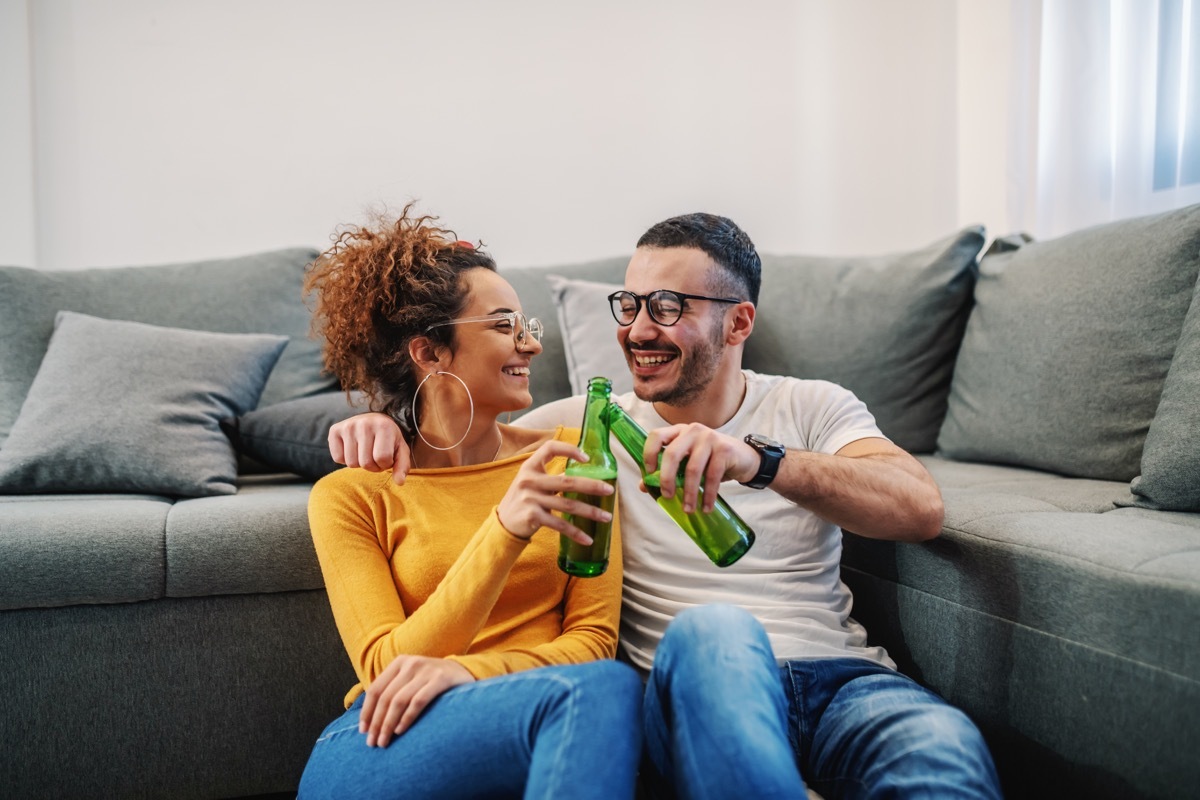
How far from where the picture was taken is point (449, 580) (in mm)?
1121

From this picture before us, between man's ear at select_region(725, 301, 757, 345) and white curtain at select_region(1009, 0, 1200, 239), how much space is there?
140cm

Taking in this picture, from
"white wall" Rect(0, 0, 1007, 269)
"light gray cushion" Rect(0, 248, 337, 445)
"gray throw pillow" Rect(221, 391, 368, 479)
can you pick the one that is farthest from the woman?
"white wall" Rect(0, 0, 1007, 269)

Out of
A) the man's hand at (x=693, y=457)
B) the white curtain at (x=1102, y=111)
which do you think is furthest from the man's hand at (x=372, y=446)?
the white curtain at (x=1102, y=111)

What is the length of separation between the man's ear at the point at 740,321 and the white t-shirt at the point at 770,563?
14 cm

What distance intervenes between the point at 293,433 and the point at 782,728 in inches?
52.1

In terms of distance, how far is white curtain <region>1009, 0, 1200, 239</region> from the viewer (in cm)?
221

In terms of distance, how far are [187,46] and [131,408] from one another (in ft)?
4.29

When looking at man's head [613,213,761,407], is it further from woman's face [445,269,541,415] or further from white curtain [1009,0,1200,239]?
white curtain [1009,0,1200,239]

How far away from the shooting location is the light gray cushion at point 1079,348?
171cm

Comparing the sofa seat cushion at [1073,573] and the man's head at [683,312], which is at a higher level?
the man's head at [683,312]

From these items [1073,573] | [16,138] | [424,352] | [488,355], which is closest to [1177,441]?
[1073,573]

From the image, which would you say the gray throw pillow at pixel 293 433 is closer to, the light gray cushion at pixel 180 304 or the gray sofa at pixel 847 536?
the gray sofa at pixel 847 536

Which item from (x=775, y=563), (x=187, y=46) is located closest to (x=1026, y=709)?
(x=775, y=563)

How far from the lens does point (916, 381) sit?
84.7 inches
